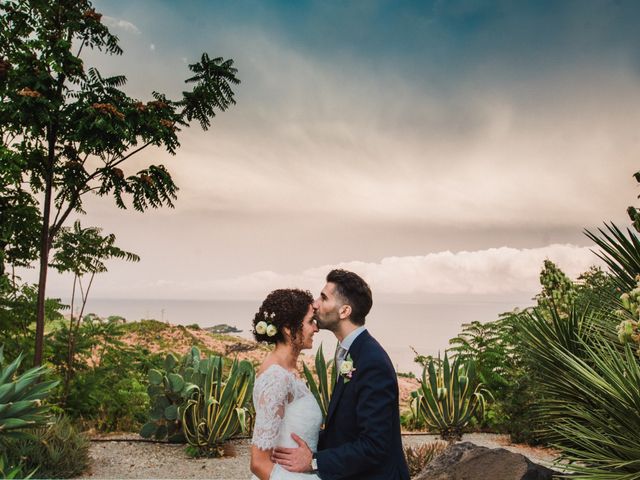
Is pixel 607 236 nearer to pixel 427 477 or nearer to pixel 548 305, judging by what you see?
pixel 548 305

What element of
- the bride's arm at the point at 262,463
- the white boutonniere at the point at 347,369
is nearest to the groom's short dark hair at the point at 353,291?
the white boutonniere at the point at 347,369

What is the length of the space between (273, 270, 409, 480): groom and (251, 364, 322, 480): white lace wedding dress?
6 centimetres

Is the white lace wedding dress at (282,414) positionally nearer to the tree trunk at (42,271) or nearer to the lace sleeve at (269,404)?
the lace sleeve at (269,404)

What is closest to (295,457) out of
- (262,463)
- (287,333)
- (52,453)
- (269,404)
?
(262,463)

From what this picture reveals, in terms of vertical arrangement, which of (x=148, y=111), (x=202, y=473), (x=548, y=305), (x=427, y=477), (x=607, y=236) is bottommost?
(x=202, y=473)

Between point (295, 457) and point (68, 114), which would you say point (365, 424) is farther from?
point (68, 114)

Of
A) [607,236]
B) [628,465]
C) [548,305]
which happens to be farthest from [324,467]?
[548,305]

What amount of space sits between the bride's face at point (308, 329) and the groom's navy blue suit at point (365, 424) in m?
0.32

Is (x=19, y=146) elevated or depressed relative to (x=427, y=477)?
elevated

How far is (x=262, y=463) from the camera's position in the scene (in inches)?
98.4

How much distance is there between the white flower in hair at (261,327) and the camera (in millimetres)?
2779

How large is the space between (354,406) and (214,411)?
5137 mm

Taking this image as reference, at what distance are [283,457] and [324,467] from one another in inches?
9.1

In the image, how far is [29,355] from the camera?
8.88 metres
